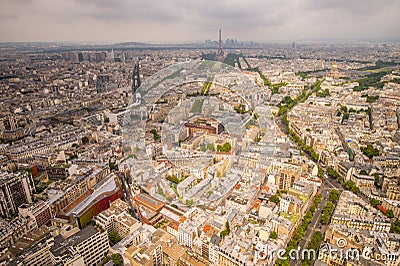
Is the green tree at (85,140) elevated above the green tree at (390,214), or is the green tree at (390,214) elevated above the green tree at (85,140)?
the green tree at (85,140)

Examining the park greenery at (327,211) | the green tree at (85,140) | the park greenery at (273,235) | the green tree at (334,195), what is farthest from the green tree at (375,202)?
the green tree at (85,140)

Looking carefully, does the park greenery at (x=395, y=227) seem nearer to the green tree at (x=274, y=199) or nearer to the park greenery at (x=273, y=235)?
the green tree at (x=274, y=199)

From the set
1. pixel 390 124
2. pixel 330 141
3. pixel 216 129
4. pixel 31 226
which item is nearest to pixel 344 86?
pixel 390 124

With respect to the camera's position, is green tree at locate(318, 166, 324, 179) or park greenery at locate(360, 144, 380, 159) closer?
green tree at locate(318, 166, 324, 179)

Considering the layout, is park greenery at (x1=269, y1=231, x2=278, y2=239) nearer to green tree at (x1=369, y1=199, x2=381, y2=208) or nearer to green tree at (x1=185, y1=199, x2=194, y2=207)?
green tree at (x1=185, y1=199, x2=194, y2=207)

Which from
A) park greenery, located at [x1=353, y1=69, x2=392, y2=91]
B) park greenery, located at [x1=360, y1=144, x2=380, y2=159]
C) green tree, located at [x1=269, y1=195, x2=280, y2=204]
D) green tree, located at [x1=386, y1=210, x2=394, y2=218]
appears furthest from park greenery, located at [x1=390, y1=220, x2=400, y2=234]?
park greenery, located at [x1=353, y1=69, x2=392, y2=91]

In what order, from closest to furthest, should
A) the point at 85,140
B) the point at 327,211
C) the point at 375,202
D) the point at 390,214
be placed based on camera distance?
the point at 390,214 → the point at 327,211 → the point at 375,202 → the point at 85,140

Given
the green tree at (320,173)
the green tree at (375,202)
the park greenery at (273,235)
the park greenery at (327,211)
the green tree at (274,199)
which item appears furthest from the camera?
the green tree at (320,173)

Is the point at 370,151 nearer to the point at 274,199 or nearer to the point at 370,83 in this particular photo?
the point at 274,199

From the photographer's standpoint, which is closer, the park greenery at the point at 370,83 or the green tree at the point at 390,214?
the green tree at the point at 390,214

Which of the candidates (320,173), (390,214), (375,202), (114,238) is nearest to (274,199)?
(320,173)

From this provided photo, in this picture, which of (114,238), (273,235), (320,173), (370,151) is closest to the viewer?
(273,235)
